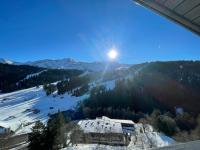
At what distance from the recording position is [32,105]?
8962cm

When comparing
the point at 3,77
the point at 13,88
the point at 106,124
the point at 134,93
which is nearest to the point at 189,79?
the point at 134,93

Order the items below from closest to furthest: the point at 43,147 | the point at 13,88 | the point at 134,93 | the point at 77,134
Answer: the point at 43,147 < the point at 77,134 < the point at 134,93 < the point at 13,88

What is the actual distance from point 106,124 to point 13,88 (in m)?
104

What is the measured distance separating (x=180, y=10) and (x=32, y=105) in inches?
3608

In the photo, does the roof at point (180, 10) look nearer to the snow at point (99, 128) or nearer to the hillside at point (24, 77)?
the snow at point (99, 128)

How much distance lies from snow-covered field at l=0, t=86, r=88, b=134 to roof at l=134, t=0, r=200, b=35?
66.1 meters

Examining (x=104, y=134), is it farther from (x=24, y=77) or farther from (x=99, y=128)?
(x=24, y=77)

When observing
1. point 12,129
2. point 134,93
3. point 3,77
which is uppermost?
point 3,77

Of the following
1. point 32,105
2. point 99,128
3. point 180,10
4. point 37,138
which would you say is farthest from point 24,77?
point 180,10

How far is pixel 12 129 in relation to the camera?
5081cm

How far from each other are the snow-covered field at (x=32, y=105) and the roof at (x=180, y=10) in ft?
217

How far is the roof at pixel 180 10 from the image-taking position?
2373 mm

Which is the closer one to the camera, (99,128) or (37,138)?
(37,138)

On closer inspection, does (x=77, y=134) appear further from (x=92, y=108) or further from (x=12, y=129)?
(x=92, y=108)
